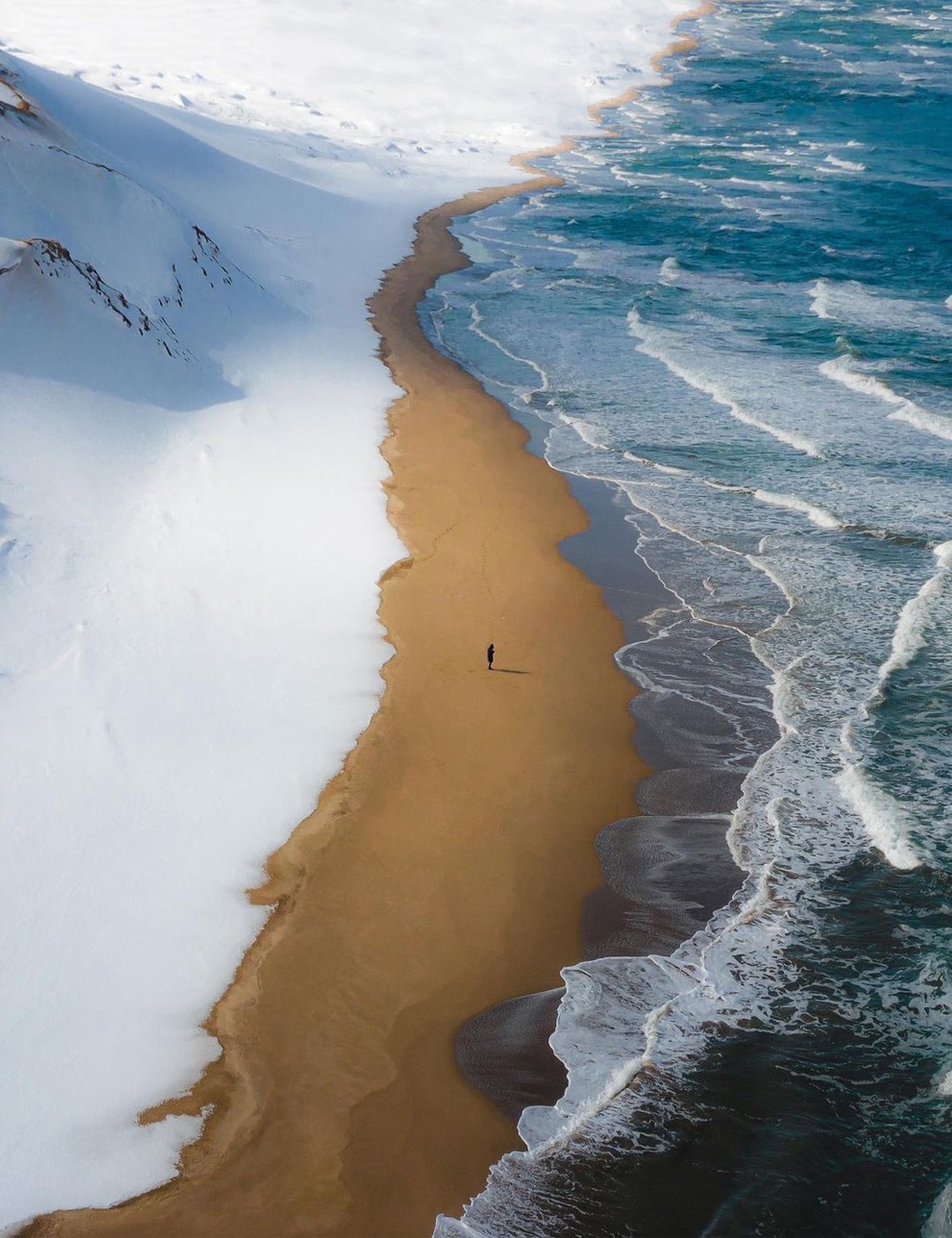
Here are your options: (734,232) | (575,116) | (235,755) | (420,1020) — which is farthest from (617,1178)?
(575,116)

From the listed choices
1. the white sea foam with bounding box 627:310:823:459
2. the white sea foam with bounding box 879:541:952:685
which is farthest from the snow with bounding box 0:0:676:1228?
the white sea foam with bounding box 627:310:823:459

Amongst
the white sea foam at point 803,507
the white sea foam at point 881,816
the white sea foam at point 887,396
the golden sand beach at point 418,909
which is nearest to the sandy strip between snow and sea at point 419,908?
the golden sand beach at point 418,909

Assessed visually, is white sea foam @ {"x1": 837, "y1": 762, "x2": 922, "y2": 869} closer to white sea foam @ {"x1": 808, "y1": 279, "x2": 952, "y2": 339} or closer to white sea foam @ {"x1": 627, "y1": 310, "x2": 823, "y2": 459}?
white sea foam @ {"x1": 627, "y1": 310, "x2": 823, "y2": 459}

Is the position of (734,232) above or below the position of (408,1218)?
above

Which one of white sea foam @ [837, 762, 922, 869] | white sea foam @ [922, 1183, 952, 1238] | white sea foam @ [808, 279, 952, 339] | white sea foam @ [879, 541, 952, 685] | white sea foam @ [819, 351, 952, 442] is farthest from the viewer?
white sea foam @ [808, 279, 952, 339]

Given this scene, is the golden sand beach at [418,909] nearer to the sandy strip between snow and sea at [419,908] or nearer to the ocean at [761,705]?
the sandy strip between snow and sea at [419,908]

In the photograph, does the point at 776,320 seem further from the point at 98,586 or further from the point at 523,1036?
the point at 523,1036
